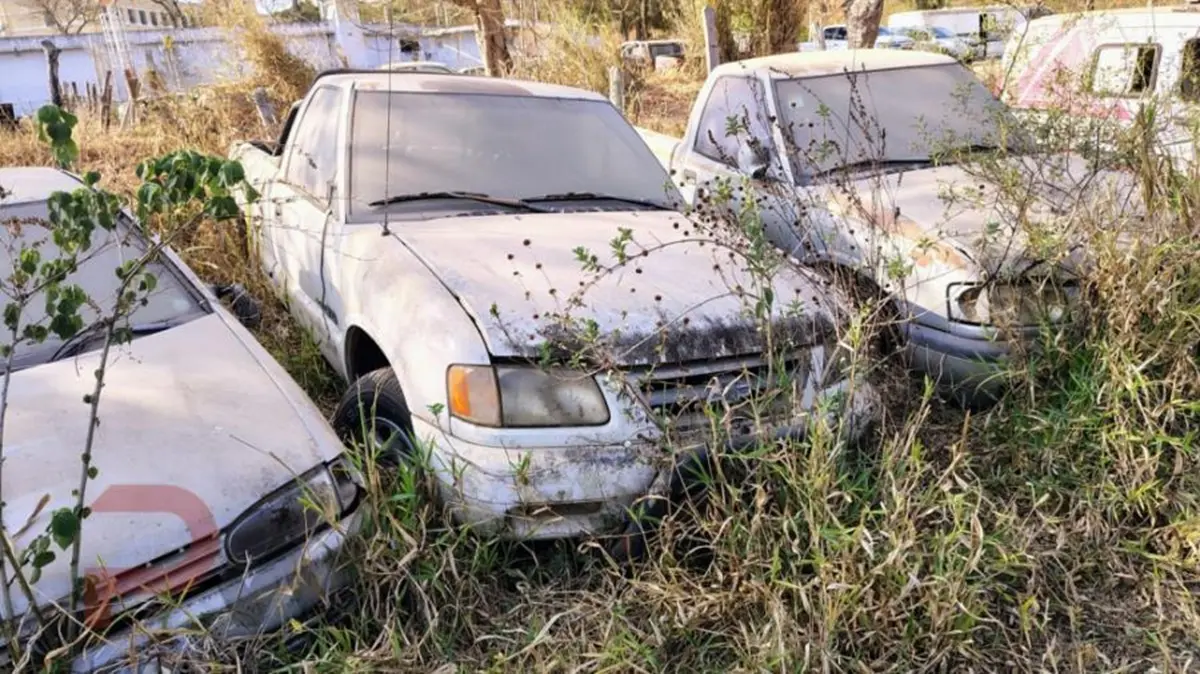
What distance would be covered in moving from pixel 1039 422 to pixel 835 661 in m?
1.38

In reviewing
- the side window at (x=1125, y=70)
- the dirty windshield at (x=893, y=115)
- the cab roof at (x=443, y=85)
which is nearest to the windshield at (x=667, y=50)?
the side window at (x=1125, y=70)

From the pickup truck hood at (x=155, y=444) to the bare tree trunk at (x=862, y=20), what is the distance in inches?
326

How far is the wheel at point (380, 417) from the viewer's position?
2.76 meters

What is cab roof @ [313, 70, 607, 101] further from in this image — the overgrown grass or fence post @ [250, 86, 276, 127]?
fence post @ [250, 86, 276, 127]

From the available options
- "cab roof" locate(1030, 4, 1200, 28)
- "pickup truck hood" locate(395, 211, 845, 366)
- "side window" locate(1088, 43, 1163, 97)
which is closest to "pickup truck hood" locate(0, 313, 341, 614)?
"pickup truck hood" locate(395, 211, 845, 366)

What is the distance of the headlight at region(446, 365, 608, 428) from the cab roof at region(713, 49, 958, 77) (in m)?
3.09

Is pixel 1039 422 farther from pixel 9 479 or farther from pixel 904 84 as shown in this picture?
pixel 9 479

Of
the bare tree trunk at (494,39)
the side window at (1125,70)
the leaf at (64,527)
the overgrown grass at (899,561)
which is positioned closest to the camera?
the leaf at (64,527)

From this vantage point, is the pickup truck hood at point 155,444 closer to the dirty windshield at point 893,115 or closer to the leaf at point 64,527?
the leaf at point 64,527

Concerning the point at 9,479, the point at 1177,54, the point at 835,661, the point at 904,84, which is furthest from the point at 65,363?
the point at 1177,54

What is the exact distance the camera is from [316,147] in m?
4.15

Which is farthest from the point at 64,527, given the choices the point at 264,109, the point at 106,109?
the point at 106,109

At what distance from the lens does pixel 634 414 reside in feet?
8.41

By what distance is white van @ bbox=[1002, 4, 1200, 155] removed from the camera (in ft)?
13.2
